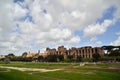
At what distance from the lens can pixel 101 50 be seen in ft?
627

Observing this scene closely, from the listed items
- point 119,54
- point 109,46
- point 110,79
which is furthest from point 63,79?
point 109,46

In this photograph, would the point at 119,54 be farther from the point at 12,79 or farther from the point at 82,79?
the point at 12,79

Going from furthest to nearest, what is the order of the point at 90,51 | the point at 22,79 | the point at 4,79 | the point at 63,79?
the point at 90,51 < the point at 63,79 < the point at 22,79 < the point at 4,79

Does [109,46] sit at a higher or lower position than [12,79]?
higher

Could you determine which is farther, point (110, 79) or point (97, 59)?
point (97, 59)

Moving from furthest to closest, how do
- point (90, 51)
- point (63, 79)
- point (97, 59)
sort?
point (90, 51) < point (97, 59) < point (63, 79)

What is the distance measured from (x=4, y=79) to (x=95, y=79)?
21542mm

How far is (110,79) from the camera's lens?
51.9 meters

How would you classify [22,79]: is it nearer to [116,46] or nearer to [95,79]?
[95,79]

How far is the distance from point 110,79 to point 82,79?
6.87 meters

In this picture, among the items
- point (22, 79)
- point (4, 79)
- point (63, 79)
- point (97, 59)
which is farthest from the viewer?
point (97, 59)

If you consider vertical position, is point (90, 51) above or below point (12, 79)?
above

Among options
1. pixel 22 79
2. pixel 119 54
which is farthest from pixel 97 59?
pixel 22 79

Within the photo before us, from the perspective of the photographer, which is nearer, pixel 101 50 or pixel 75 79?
pixel 75 79
